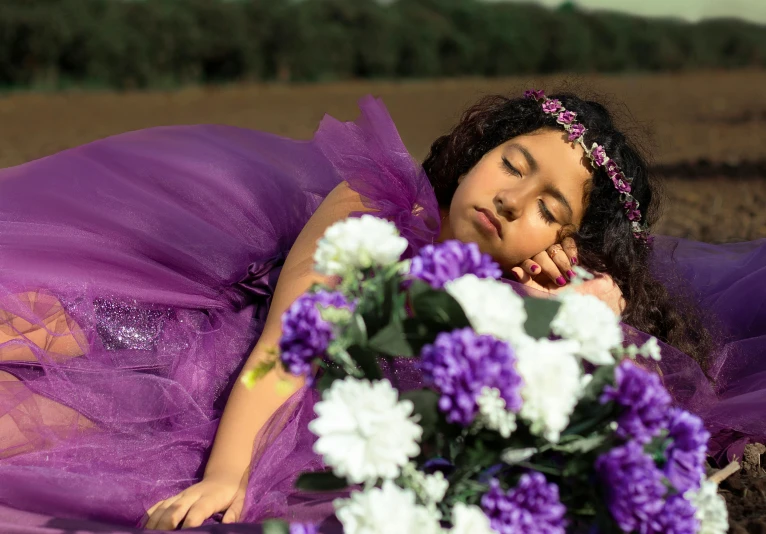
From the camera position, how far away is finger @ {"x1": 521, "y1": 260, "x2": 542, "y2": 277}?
2.54 meters

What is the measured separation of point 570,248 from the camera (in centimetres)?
260

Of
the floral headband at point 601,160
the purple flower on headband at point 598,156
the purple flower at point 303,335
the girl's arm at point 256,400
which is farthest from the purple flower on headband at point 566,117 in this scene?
the purple flower at point 303,335

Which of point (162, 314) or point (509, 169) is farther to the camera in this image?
point (162, 314)

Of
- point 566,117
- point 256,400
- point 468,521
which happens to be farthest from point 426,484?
point 566,117

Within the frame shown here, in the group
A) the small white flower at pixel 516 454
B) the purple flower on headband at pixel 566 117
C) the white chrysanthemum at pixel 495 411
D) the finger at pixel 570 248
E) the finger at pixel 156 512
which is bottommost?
the finger at pixel 156 512

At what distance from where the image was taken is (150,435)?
91.7 inches

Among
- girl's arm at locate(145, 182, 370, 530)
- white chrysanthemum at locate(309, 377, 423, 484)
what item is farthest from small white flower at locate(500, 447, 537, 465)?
girl's arm at locate(145, 182, 370, 530)

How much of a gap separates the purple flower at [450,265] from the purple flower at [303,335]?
16cm

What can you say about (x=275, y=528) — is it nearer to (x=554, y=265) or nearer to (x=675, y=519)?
(x=675, y=519)

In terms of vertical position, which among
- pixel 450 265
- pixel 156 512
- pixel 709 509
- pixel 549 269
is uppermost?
pixel 450 265

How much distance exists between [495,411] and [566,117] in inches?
66.4

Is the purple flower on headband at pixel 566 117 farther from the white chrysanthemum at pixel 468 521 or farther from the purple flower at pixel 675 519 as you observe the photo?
the white chrysanthemum at pixel 468 521

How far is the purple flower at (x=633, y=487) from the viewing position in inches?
50.3

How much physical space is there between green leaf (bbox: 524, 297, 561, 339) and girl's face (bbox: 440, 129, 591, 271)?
980mm
